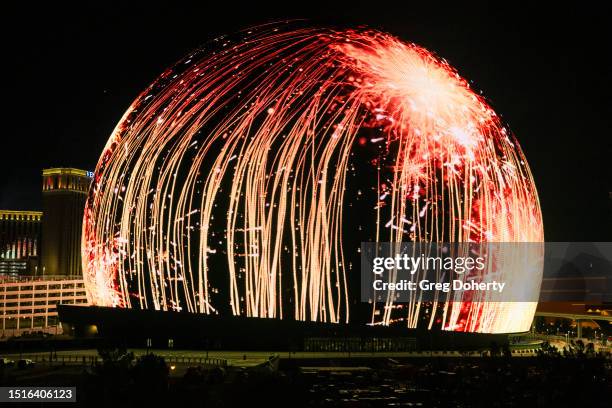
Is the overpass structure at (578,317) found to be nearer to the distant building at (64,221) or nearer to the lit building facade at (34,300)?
the lit building facade at (34,300)

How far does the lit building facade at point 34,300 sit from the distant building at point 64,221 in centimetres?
3046

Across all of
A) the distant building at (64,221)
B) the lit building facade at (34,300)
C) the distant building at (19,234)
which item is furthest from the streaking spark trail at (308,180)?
the distant building at (19,234)

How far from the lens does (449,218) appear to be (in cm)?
2650

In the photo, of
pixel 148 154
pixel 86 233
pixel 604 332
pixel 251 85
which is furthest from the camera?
pixel 604 332

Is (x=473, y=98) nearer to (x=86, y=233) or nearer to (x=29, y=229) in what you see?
(x=86, y=233)

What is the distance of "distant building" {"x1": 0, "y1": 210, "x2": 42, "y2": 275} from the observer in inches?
3812

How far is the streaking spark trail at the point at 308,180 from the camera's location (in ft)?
86.2

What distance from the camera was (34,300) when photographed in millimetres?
49312

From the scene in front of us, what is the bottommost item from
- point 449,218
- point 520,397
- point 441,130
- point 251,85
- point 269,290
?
point 520,397

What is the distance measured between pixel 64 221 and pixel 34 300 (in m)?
34.1

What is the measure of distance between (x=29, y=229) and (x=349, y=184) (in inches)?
3154

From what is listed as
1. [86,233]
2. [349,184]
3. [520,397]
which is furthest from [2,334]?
[520,397]

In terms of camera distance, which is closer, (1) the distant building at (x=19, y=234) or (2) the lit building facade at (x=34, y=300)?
(2) the lit building facade at (x=34, y=300)

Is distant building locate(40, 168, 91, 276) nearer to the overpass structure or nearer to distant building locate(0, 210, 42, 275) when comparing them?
distant building locate(0, 210, 42, 275)
